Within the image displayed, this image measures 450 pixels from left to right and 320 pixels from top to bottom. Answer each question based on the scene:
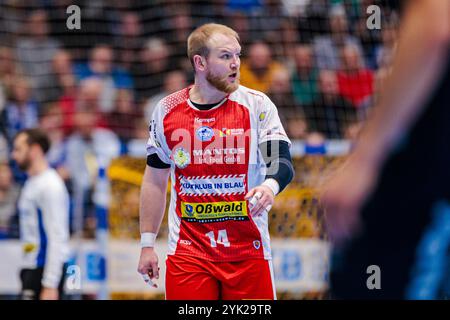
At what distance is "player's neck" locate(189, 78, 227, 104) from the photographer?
4.89 meters

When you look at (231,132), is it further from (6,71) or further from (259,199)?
(6,71)

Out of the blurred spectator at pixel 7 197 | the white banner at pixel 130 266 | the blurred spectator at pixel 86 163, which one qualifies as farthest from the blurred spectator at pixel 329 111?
the blurred spectator at pixel 7 197

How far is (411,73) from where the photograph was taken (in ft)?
5.02

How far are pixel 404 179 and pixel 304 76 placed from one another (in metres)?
6.70

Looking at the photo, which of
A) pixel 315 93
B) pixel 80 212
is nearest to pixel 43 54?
pixel 80 212

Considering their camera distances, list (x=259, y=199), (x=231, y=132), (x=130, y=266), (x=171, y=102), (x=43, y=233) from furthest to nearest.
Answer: (x=130, y=266)
(x=43, y=233)
(x=171, y=102)
(x=231, y=132)
(x=259, y=199)

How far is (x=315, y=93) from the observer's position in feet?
27.1

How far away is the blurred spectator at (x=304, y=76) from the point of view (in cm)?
822

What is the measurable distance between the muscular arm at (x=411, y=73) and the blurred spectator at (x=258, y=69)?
6.30m

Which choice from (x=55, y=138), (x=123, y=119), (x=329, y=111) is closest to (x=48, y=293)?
(x=55, y=138)

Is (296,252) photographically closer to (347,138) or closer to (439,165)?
(347,138)

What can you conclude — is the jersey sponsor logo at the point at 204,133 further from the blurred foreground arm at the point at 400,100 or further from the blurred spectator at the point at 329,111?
the blurred spectator at the point at 329,111

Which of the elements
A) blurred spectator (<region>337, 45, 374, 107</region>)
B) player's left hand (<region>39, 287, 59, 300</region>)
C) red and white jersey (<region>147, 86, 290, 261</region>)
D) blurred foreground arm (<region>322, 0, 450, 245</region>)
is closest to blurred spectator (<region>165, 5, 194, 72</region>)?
blurred spectator (<region>337, 45, 374, 107</region>)

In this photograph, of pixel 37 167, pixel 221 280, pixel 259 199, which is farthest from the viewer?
pixel 37 167
